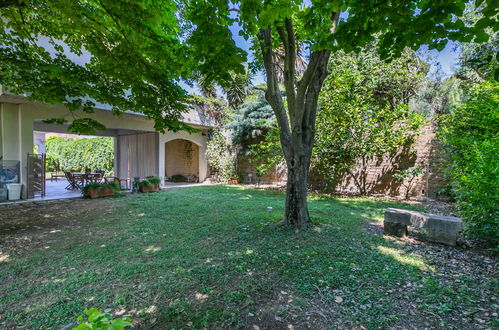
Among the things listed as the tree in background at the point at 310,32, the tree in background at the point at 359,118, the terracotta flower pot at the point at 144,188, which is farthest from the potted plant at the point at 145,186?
the tree in background at the point at 310,32

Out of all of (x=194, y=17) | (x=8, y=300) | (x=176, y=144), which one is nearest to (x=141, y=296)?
(x=8, y=300)

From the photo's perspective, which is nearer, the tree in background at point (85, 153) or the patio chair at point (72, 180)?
the patio chair at point (72, 180)

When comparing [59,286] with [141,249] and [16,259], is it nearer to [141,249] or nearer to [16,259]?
[141,249]

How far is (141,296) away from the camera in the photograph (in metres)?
2.42

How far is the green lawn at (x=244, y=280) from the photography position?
→ 6.98ft

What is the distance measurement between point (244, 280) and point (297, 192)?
6.74 feet

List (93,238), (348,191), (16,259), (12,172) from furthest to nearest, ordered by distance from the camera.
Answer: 1. (348,191)
2. (12,172)
3. (93,238)
4. (16,259)

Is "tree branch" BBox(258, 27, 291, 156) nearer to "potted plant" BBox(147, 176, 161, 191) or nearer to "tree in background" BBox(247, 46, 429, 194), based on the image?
"tree in background" BBox(247, 46, 429, 194)

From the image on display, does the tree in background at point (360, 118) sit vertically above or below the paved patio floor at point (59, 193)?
above

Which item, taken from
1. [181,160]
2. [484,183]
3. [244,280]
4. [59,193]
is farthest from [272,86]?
[181,160]

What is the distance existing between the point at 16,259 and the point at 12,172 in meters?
6.53

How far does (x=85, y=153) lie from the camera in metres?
15.9

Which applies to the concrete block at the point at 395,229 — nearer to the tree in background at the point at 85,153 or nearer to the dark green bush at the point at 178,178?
the dark green bush at the point at 178,178

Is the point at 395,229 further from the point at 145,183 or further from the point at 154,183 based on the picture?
the point at 154,183
